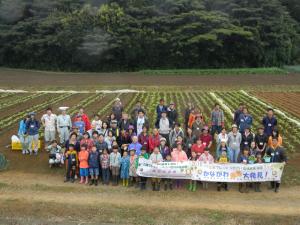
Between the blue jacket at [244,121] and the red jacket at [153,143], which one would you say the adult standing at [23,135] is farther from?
the blue jacket at [244,121]

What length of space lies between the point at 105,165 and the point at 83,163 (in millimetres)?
639

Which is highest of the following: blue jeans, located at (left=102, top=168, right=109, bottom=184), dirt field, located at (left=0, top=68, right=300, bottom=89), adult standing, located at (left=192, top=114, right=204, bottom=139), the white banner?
dirt field, located at (left=0, top=68, right=300, bottom=89)

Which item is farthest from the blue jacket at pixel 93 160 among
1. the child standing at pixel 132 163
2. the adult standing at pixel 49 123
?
the adult standing at pixel 49 123

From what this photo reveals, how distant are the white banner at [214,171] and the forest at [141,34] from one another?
4259 cm

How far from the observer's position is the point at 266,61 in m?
59.3

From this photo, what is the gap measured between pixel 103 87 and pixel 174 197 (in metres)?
26.4

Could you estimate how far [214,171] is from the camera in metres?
11.8

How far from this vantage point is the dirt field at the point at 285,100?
2442 centimetres

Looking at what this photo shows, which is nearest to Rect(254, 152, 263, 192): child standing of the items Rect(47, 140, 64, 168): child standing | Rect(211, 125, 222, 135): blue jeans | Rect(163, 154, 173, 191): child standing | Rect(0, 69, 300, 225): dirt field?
Rect(0, 69, 300, 225): dirt field

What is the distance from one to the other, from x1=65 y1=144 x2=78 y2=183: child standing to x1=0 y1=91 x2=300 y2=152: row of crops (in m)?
7.58

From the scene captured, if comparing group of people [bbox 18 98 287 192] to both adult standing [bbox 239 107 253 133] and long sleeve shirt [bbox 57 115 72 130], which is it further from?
long sleeve shirt [bbox 57 115 72 130]

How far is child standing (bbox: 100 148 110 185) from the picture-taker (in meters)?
12.2

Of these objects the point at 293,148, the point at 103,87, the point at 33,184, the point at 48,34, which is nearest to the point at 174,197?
the point at 33,184

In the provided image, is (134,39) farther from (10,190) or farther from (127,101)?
(10,190)
